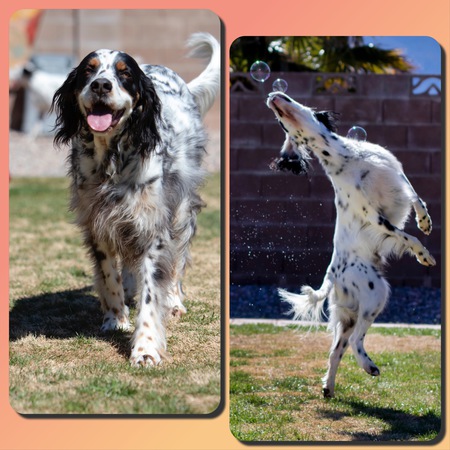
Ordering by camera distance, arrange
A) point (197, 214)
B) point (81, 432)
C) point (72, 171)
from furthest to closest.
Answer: point (197, 214) → point (72, 171) → point (81, 432)

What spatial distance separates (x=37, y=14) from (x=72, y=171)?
2.27 ft

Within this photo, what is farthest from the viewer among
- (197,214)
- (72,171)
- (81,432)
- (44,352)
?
(197,214)

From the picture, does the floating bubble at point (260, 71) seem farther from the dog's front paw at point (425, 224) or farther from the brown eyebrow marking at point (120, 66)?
the dog's front paw at point (425, 224)

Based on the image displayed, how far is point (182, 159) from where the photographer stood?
394 centimetres

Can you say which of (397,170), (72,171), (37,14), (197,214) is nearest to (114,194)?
(72,171)

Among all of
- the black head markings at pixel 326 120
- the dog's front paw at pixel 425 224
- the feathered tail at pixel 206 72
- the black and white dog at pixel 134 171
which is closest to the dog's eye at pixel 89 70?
the black and white dog at pixel 134 171

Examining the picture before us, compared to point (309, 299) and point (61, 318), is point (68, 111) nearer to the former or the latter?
point (61, 318)

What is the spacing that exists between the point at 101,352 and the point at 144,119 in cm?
94

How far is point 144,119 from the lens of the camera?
11.9 feet

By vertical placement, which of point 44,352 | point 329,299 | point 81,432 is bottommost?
point 81,432

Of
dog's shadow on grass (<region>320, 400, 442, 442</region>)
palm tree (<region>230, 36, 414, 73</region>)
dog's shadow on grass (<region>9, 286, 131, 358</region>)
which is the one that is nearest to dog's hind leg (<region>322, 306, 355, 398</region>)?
dog's shadow on grass (<region>320, 400, 442, 442</region>)

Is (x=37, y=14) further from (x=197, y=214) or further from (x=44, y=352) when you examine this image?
(x=44, y=352)

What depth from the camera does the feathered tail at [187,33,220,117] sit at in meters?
3.48

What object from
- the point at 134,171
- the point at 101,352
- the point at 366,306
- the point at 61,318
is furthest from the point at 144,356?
the point at 366,306
